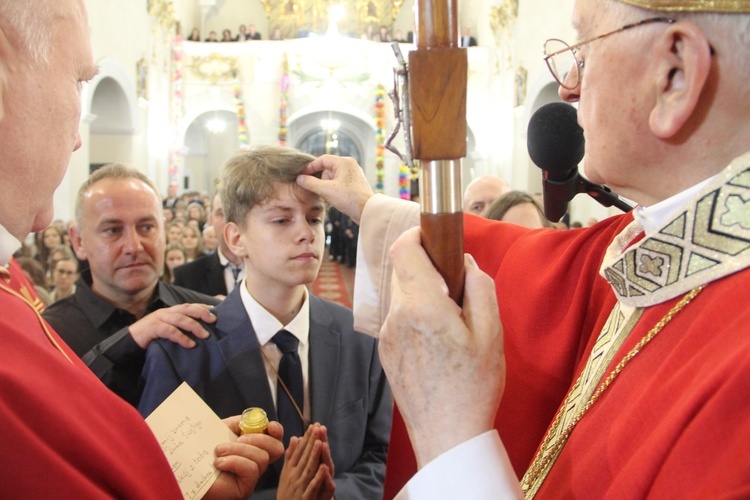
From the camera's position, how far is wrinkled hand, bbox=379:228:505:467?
866 mm

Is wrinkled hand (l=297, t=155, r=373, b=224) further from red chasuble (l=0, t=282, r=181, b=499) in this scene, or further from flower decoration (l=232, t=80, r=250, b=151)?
flower decoration (l=232, t=80, r=250, b=151)

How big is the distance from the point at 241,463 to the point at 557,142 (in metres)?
1.01

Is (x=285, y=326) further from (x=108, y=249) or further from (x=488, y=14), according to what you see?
(x=488, y=14)

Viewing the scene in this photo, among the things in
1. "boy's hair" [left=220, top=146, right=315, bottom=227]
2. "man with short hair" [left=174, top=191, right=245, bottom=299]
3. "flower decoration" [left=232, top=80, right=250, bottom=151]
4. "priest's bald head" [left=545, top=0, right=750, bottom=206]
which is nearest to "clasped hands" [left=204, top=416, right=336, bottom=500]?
"boy's hair" [left=220, top=146, right=315, bottom=227]

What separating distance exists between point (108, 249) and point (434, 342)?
68.1 inches

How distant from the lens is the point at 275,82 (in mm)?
16562

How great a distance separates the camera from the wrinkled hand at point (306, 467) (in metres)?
1.44

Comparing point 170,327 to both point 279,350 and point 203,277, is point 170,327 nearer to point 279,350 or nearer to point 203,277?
point 279,350

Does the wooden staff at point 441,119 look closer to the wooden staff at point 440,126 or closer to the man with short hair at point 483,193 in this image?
the wooden staff at point 440,126

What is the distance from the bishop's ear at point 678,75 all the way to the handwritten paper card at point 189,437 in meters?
1.09

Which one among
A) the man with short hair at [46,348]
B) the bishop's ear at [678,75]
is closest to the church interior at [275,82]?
the bishop's ear at [678,75]

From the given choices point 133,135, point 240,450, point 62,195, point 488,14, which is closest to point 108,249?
point 240,450

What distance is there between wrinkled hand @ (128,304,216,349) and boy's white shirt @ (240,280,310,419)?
6.3 inches

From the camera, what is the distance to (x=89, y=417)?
2.82 feet
